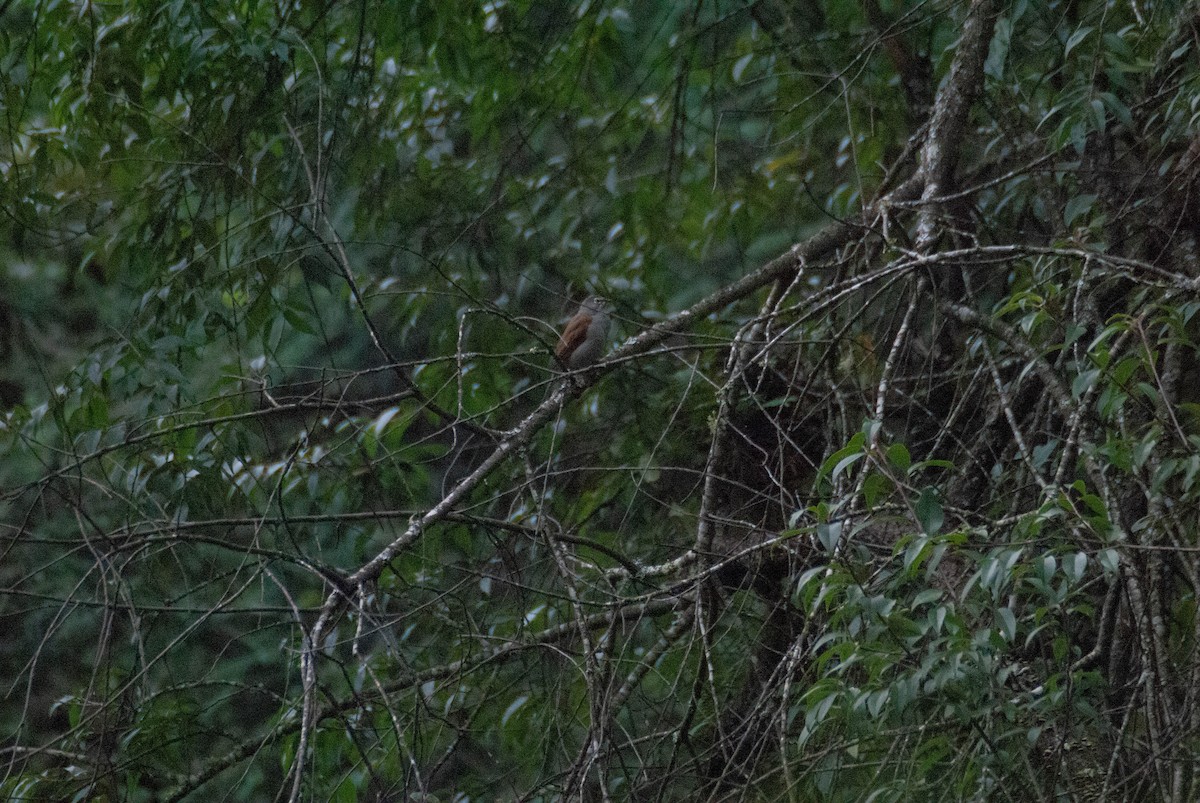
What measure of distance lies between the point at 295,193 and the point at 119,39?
2.53 ft

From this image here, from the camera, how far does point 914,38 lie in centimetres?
411

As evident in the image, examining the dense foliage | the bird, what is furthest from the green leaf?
the bird

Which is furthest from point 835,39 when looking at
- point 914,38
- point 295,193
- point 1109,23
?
point 295,193

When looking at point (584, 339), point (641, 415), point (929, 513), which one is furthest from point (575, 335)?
point (929, 513)

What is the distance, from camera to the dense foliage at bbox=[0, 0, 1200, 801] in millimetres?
2172

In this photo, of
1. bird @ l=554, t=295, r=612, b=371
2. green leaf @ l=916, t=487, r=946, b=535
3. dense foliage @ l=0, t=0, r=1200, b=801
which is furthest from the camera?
bird @ l=554, t=295, r=612, b=371

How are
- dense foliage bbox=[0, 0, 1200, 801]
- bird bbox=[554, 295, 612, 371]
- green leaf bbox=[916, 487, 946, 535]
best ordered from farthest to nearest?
bird bbox=[554, 295, 612, 371], dense foliage bbox=[0, 0, 1200, 801], green leaf bbox=[916, 487, 946, 535]

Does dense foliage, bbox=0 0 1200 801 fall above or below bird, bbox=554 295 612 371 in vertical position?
above

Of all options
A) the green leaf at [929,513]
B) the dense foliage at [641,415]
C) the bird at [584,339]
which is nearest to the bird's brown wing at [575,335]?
the bird at [584,339]

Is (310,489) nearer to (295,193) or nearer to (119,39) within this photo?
(295,193)

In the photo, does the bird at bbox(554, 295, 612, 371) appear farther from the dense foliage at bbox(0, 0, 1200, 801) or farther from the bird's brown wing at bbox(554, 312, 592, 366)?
the dense foliage at bbox(0, 0, 1200, 801)

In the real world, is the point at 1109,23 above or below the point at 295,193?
below

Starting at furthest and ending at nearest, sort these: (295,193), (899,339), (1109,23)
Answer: (295,193)
(1109,23)
(899,339)

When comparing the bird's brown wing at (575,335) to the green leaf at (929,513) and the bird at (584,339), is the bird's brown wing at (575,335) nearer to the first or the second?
the bird at (584,339)
